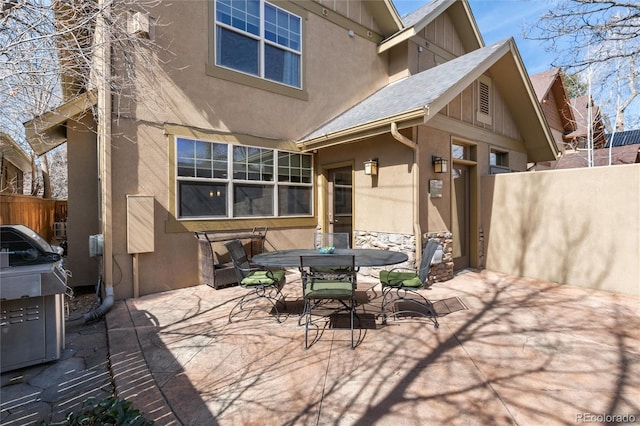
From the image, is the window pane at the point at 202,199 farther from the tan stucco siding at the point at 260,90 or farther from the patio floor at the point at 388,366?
the patio floor at the point at 388,366

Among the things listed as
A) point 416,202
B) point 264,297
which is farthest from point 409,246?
point 264,297

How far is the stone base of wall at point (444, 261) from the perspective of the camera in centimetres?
607

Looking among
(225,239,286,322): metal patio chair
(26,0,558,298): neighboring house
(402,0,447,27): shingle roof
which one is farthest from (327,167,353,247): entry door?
(402,0,447,27): shingle roof

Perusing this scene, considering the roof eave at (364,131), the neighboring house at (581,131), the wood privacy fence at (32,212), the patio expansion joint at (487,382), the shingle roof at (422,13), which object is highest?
the shingle roof at (422,13)

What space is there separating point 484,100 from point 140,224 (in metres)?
7.70

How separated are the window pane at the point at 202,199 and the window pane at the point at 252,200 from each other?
0.26 m

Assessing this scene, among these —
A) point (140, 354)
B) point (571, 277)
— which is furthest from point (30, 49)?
point (571, 277)

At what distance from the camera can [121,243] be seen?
207 inches

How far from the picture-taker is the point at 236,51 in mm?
6484

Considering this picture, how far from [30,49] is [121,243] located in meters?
2.96

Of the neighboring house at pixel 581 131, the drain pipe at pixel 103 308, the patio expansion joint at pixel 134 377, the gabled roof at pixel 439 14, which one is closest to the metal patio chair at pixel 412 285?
the patio expansion joint at pixel 134 377

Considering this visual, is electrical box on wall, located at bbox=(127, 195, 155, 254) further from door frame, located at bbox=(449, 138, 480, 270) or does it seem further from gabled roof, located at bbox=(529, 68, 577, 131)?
gabled roof, located at bbox=(529, 68, 577, 131)

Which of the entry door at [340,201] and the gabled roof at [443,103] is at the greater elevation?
the gabled roof at [443,103]

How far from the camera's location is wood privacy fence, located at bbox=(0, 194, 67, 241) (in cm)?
738
